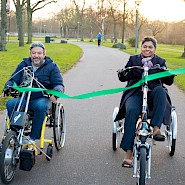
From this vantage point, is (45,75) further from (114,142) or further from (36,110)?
(114,142)

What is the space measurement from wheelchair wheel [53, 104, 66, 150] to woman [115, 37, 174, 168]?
0.82 meters

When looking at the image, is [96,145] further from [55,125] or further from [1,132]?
[1,132]

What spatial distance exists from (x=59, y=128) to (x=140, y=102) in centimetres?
130

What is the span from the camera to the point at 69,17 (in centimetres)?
7550

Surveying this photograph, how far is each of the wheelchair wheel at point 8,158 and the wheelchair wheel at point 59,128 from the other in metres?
0.86

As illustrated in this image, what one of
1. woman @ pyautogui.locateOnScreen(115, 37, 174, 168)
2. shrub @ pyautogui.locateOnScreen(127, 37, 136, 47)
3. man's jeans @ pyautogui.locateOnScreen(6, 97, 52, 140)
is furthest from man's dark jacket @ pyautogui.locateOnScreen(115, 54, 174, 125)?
shrub @ pyautogui.locateOnScreen(127, 37, 136, 47)

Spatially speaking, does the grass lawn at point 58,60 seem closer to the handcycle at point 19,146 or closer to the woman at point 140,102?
the handcycle at point 19,146

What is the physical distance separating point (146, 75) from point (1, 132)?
9.06ft

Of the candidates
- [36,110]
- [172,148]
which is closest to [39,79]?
[36,110]

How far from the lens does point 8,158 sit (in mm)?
3410

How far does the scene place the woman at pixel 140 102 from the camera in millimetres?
3658

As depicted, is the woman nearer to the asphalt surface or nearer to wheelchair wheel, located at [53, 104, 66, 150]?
the asphalt surface

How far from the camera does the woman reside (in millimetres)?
3658

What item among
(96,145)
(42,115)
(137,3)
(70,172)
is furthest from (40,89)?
(137,3)
